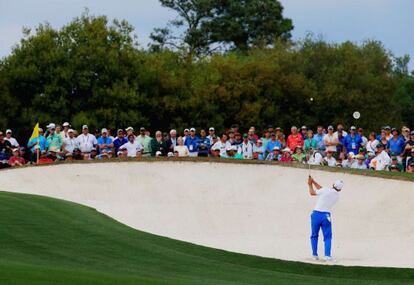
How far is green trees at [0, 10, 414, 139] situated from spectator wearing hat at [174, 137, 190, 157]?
645 inches

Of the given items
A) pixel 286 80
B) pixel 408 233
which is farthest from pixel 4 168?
pixel 286 80

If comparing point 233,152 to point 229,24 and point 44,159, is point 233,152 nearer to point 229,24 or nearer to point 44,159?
point 44,159

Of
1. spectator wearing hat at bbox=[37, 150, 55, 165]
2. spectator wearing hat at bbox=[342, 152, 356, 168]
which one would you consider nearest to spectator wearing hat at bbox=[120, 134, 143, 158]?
spectator wearing hat at bbox=[37, 150, 55, 165]

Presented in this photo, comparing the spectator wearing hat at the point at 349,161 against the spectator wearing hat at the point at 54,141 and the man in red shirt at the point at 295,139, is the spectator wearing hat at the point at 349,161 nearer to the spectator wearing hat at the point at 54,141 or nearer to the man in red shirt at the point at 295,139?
the man in red shirt at the point at 295,139

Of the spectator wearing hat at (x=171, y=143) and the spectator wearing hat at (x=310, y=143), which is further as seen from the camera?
the spectator wearing hat at (x=171, y=143)

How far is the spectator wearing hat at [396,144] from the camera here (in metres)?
35.2

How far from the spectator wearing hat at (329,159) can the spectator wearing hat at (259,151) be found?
2.22 meters

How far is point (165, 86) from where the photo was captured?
197 ft

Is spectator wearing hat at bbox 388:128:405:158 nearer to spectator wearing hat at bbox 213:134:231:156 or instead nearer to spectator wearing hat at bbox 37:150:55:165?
spectator wearing hat at bbox 213:134:231:156

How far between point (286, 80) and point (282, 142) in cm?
2755

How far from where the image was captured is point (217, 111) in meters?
61.1

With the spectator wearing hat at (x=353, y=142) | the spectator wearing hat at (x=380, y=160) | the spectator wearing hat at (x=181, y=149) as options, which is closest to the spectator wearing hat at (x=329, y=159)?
the spectator wearing hat at (x=353, y=142)

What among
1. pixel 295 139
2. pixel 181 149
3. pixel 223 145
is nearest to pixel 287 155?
pixel 295 139

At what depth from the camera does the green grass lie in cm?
1830
